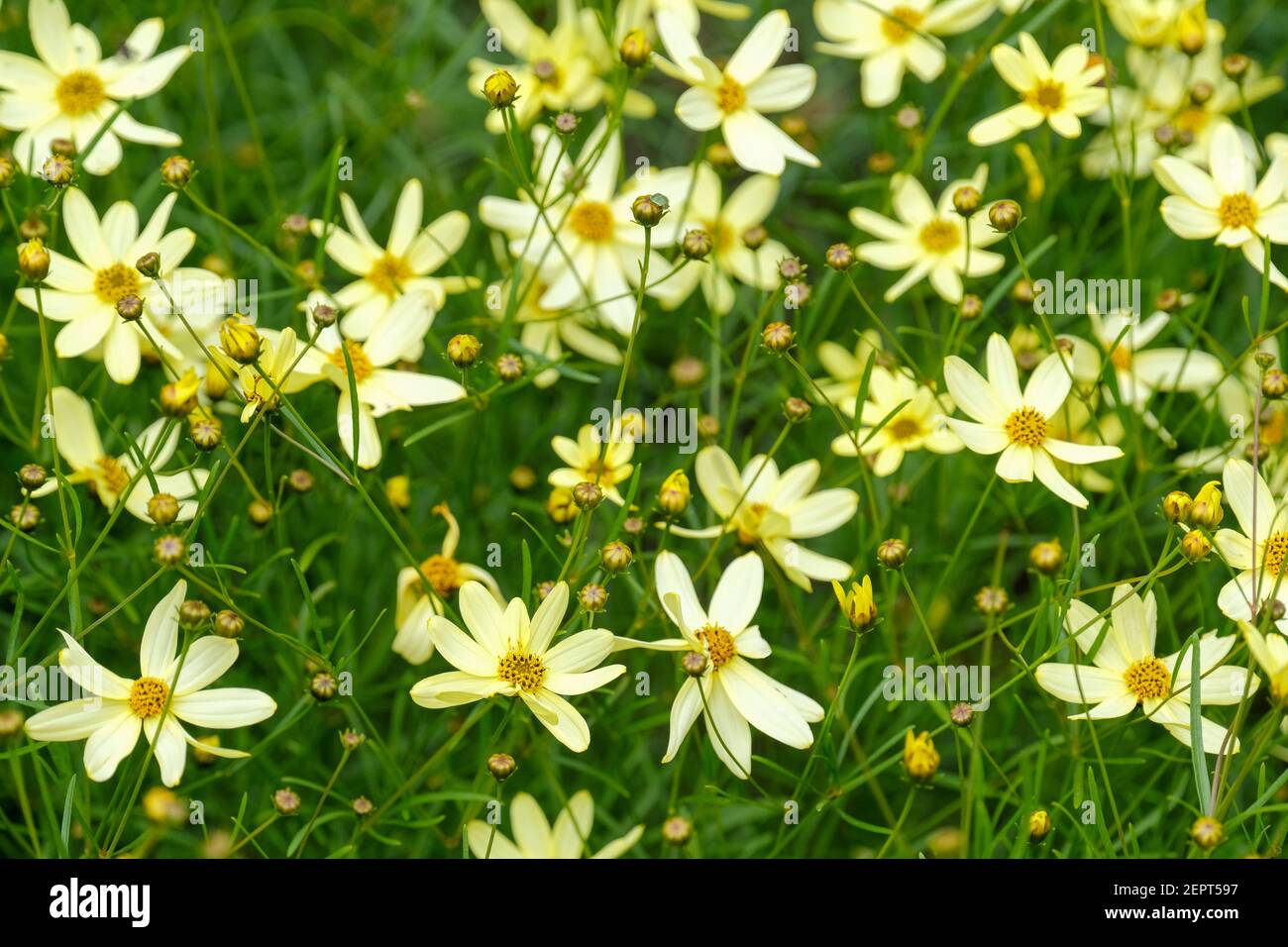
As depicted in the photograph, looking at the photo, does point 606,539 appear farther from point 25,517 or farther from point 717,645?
point 25,517

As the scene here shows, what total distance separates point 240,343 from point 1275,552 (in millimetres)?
978

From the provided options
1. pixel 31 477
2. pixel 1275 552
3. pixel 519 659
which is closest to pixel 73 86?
pixel 31 477

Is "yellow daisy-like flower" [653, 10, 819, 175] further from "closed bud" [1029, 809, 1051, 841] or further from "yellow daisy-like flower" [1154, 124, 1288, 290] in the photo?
Result: "closed bud" [1029, 809, 1051, 841]

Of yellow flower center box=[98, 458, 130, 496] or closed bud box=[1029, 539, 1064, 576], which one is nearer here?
closed bud box=[1029, 539, 1064, 576]

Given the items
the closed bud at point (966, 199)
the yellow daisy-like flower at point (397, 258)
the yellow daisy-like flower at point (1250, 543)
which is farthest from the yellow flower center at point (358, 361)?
the yellow daisy-like flower at point (1250, 543)

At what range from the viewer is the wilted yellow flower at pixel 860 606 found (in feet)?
3.94

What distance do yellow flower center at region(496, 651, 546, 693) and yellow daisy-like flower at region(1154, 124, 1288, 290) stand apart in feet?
2.80

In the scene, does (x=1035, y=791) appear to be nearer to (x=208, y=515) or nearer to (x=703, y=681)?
(x=703, y=681)

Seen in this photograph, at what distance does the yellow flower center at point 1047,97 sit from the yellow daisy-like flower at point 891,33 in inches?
6.8

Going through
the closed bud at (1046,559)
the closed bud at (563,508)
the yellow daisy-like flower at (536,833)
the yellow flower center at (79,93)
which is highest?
the yellow flower center at (79,93)

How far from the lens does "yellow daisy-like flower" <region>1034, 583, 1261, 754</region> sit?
1284 millimetres

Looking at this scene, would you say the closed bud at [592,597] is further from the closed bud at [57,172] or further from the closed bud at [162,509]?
the closed bud at [57,172]

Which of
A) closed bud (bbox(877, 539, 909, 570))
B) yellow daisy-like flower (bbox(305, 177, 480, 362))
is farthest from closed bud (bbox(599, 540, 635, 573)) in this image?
yellow daisy-like flower (bbox(305, 177, 480, 362))
